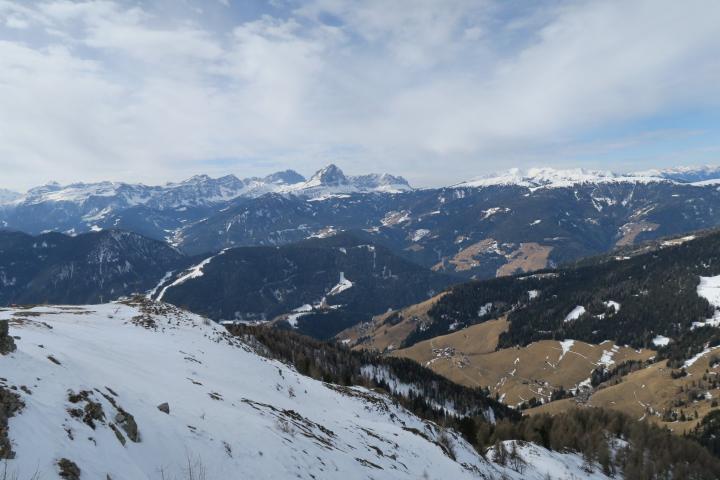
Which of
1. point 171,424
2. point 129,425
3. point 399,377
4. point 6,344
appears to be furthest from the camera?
point 399,377

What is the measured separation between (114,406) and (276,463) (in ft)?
28.6

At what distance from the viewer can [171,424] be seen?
22328 millimetres

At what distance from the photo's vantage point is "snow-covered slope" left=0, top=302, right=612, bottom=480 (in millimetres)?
16537

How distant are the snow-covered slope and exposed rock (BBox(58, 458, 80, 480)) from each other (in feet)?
0.69

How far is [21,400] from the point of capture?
55.6ft

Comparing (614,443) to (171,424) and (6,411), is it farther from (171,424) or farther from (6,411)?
(6,411)

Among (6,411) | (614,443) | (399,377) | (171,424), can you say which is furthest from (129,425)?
(399,377)

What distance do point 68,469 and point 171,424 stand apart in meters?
8.52

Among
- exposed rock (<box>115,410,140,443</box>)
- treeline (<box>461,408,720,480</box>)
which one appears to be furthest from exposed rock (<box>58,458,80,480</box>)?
treeline (<box>461,408,720,480</box>)

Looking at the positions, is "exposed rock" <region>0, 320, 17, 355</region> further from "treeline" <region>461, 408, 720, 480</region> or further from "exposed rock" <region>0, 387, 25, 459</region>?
"treeline" <region>461, 408, 720, 480</region>

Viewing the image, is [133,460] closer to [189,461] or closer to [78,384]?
[189,461]

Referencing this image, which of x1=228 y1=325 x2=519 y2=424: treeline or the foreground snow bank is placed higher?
the foreground snow bank

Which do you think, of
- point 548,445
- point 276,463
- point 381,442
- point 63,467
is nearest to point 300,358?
point 548,445

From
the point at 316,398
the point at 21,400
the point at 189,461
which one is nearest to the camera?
the point at 21,400
